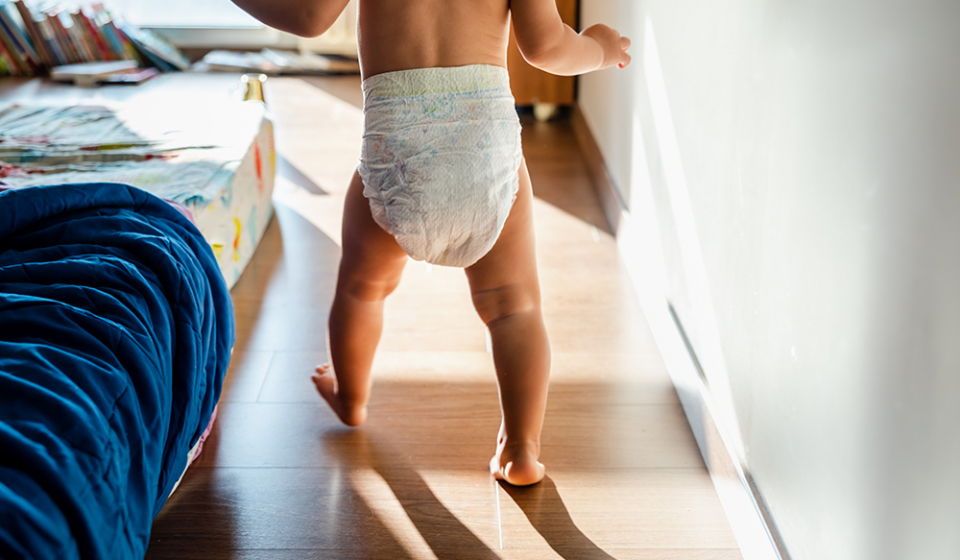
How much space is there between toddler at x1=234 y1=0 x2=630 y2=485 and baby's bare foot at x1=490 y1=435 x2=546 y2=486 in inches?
2.6

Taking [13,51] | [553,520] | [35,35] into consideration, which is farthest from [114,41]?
[553,520]

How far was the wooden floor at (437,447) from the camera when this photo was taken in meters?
1.14

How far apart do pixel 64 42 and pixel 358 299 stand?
3.61 meters

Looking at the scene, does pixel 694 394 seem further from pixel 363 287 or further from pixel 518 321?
pixel 363 287

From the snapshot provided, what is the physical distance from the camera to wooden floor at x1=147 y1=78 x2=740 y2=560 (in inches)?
44.8

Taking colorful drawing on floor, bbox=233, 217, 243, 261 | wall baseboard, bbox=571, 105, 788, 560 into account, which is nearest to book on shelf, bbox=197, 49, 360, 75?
wall baseboard, bbox=571, 105, 788, 560

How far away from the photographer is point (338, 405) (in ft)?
4.47

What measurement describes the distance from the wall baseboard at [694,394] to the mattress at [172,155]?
945 millimetres

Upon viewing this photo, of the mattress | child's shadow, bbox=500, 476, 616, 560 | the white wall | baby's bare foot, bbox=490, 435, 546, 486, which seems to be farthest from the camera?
the mattress

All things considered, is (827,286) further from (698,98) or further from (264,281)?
(264,281)

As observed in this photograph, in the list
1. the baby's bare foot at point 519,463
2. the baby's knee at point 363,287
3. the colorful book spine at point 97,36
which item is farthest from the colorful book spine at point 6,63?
the baby's bare foot at point 519,463

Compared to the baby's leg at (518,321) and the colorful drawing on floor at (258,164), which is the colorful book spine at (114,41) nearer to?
the colorful drawing on floor at (258,164)

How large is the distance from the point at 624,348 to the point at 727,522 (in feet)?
1.68

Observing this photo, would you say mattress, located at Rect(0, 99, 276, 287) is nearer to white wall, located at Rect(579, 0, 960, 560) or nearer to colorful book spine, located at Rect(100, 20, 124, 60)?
white wall, located at Rect(579, 0, 960, 560)
